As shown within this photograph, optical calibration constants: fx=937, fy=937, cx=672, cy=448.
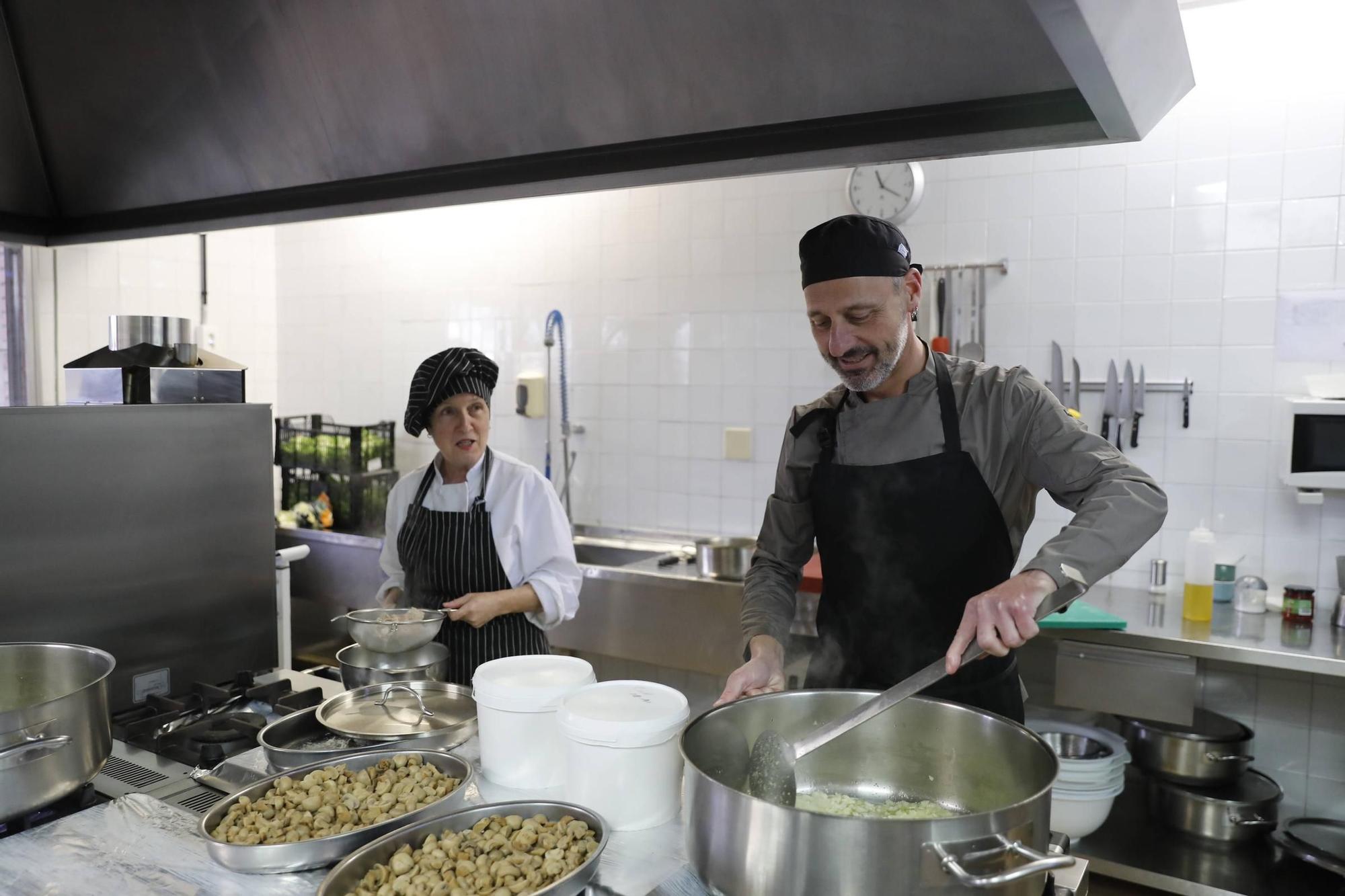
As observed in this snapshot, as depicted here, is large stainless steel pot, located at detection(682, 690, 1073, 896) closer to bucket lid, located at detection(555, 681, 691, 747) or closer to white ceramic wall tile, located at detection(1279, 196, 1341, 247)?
bucket lid, located at detection(555, 681, 691, 747)

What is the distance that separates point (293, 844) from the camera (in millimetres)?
1242

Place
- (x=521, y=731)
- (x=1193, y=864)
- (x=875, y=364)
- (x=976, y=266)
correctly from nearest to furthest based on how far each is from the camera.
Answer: (x=521, y=731) → (x=875, y=364) → (x=1193, y=864) → (x=976, y=266)

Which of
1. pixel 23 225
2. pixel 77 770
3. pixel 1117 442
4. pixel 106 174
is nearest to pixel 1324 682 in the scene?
pixel 1117 442

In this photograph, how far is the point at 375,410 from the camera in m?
5.18

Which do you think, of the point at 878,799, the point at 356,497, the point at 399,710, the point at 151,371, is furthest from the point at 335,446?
the point at 878,799

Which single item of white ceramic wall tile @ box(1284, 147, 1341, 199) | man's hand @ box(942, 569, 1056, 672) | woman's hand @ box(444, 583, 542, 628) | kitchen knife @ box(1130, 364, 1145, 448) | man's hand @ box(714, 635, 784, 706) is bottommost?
woman's hand @ box(444, 583, 542, 628)

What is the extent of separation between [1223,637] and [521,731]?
7.68ft

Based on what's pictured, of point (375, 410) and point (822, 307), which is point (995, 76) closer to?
point (822, 307)

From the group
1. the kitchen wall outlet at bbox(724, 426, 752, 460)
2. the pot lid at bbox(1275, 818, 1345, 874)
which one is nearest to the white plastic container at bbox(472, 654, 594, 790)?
the pot lid at bbox(1275, 818, 1345, 874)

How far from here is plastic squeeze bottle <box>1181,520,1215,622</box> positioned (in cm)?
303

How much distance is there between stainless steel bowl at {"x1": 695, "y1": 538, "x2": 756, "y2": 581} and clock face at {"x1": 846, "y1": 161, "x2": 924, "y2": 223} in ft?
4.62

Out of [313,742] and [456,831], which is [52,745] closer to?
[313,742]

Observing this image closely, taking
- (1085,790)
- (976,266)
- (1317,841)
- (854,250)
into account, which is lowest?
A: (1317,841)

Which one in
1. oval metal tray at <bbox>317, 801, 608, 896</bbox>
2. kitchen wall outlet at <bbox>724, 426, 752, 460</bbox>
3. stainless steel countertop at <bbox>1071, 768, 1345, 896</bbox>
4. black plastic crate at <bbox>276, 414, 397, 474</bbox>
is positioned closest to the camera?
oval metal tray at <bbox>317, 801, 608, 896</bbox>
